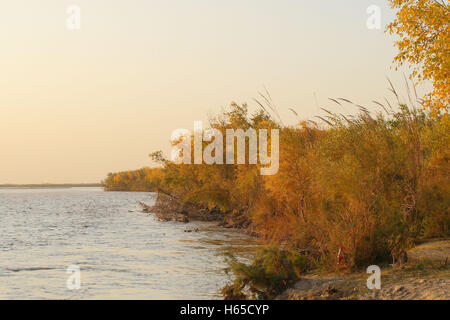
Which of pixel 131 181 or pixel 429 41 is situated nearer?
pixel 429 41

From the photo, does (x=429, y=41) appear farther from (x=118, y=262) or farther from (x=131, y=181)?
(x=131, y=181)

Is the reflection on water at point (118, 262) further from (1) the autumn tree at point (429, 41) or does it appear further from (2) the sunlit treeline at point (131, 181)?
(2) the sunlit treeline at point (131, 181)

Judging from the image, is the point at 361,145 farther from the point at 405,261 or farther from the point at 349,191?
the point at 405,261

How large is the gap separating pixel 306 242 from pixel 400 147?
13.6 ft

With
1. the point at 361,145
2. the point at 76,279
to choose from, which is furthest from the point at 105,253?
the point at 361,145

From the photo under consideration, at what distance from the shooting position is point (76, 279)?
18.2 metres

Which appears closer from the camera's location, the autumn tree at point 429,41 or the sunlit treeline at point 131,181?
the autumn tree at point 429,41

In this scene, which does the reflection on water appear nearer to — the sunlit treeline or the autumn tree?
the autumn tree

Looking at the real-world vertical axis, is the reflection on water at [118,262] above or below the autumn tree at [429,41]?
below

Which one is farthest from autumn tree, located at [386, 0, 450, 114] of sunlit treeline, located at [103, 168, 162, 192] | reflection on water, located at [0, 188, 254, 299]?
sunlit treeline, located at [103, 168, 162, 192]

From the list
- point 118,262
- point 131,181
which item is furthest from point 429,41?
point 131,181

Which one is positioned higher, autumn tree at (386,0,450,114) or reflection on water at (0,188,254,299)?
autumn tree at (386,0,450,114)

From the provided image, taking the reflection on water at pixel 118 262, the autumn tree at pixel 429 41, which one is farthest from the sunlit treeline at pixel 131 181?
the autumn tree at pixel 429 41

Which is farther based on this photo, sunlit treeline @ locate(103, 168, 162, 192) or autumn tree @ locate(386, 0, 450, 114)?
sunlit treeline @ locate(103, 168, 162, 192)
